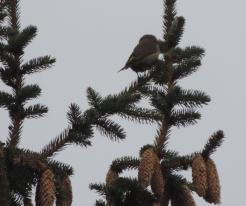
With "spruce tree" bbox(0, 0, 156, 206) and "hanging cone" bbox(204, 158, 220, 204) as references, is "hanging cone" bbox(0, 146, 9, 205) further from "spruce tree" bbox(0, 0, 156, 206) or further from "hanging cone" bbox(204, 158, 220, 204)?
"hanging cone" bbox(204, 158, 220, 204)

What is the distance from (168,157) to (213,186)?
410 millimetres

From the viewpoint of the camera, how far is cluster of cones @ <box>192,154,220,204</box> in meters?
3.62

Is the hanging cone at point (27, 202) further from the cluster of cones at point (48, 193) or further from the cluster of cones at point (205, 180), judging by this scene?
the cluster of cones at point (205, 180)

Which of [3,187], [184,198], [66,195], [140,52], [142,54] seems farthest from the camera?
[140,52]

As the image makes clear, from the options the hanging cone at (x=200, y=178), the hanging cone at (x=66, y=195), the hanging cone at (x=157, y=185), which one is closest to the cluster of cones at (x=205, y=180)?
the hanging cone at (x=200, y=178)

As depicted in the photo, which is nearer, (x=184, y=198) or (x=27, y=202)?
(x=27, y=202)

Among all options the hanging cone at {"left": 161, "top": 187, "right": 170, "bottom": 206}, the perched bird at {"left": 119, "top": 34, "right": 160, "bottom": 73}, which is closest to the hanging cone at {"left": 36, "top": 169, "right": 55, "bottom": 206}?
the hanging cone at {"left": 161, "top": 187, "right": 170, "bottom": 206}

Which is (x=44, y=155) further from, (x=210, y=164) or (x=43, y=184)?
(x=210, y=164)

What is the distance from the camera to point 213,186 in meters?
3.67

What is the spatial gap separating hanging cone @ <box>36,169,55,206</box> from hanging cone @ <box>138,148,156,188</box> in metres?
0.56

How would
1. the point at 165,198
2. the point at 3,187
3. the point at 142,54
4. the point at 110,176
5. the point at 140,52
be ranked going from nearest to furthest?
1. the point at 3,187
2. the point at 165,198
3. the point at 110,176
4. the point at 142,54
5. the point at 140,52

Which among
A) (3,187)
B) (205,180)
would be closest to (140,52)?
(205,180)

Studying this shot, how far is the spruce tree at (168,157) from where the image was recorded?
3508 mm

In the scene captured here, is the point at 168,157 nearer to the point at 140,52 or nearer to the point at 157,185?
the point at 157,185
